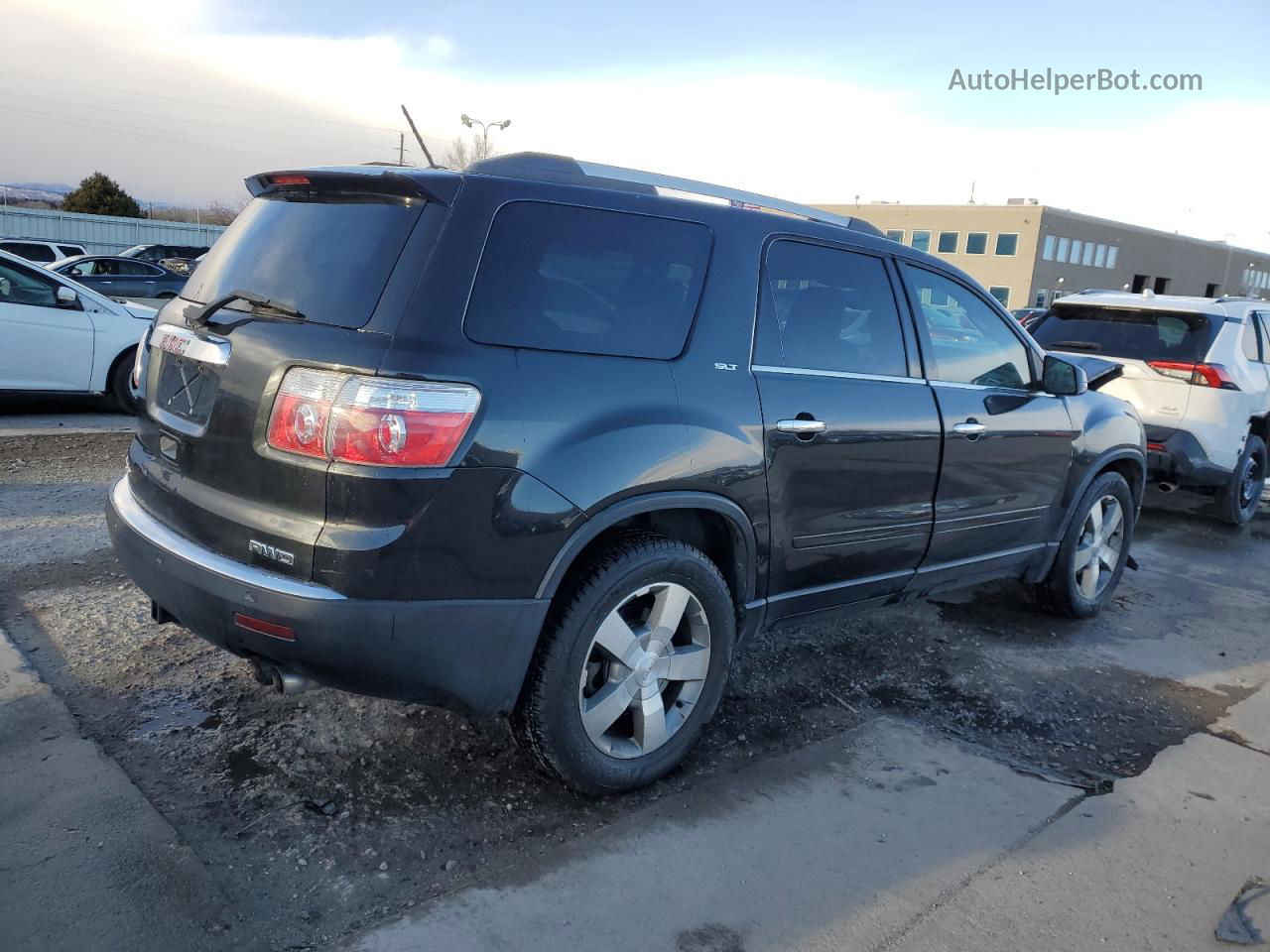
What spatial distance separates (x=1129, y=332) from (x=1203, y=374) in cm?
66

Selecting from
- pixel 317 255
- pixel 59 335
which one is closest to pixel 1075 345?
pixel 317 255

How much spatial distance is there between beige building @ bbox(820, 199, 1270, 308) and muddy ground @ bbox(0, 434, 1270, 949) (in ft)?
191

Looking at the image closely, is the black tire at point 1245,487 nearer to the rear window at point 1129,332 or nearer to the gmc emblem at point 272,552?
the rear window at point 1129,332

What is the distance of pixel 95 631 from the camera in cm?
402

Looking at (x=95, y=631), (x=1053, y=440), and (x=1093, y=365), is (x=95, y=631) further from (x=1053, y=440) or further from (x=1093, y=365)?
(x=1093, y=365)

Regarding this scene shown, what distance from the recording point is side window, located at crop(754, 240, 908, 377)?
11.3 ft

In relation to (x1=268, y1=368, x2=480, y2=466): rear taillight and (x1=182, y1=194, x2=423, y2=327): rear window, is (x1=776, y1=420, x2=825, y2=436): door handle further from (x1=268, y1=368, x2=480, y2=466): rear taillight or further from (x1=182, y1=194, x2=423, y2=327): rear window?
(x1=182, y1=194, x2=423, y2=327): rear window

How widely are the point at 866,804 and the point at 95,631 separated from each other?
3.09 metres

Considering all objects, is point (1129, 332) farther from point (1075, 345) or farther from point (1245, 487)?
point (1245, 487)

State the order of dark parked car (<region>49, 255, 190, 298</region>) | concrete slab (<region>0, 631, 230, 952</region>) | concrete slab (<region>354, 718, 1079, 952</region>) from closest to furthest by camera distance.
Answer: concrete slab (<region>0, 631, 230, 952</region>) → concrete slab (<region>354, 718, 1079, 952</region>) → dark parked car (<region>49, 255, 190, 298</region>)

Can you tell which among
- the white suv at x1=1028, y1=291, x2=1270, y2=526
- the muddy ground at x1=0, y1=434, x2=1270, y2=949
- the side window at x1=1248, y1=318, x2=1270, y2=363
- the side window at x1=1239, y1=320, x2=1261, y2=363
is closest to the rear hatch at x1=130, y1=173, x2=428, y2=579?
the muddy ground at x1=0, y1=434, x2=1270, y2=949

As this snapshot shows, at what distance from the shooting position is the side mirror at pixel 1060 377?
15.3 feet

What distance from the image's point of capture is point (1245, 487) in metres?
8.12

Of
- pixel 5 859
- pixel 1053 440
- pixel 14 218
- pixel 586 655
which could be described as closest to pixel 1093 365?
pixel 1053 440
